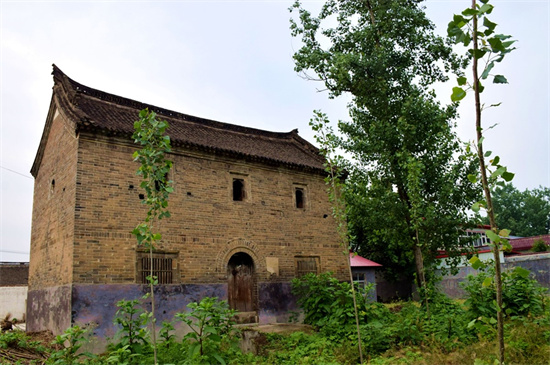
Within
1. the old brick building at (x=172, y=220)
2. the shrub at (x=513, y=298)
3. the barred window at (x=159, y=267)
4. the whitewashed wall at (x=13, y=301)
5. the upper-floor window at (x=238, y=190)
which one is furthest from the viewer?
the whitewashed wall at (x=13, y=301)

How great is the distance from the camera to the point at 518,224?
154 feet

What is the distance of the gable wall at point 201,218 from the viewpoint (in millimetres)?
10875

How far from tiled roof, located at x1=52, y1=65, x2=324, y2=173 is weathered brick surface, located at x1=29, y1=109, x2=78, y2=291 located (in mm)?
660

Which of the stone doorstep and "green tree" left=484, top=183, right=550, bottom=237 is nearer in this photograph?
the stone doorstep

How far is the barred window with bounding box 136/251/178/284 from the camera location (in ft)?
37.1

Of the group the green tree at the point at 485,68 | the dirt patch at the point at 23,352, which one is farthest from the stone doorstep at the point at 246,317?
the green tree at the point at 485,68

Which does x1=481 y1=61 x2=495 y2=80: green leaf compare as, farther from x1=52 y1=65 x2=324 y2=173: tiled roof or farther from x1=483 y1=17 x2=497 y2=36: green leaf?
x1=52 y1=65 x2=324 y2=173: tiled roof

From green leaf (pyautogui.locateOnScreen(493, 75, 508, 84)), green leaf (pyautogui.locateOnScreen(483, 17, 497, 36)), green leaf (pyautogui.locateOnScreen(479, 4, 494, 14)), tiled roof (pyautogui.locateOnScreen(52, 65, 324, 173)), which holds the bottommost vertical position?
green leaf (pyautogui.locateOnScreen(493, 75, 508, 84))

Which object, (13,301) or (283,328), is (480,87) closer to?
(283,328)

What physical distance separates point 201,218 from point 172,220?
3.16 feet

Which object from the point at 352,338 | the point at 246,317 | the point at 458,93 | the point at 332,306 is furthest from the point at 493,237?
the point at 246,317

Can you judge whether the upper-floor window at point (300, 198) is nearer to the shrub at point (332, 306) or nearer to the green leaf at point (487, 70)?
the shrub at point (332, 306)

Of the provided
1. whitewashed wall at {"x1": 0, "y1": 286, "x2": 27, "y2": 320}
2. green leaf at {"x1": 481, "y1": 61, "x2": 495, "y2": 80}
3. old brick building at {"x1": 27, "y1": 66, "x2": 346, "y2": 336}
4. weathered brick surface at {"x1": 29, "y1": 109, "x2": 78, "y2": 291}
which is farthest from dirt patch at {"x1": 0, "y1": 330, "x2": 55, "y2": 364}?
whitewashed wall at {"x1": 0, "y1": 286, "x2": 27, "y2": 320}

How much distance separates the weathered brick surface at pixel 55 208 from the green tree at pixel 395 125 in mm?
8183
